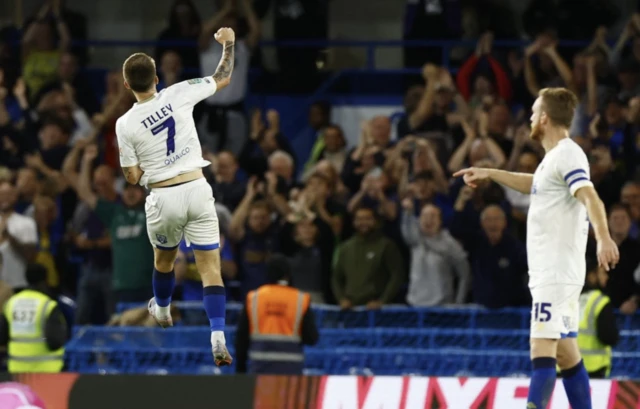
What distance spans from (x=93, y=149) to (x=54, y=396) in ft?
13.9

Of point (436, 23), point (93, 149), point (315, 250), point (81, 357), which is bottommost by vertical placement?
point (81, 357)

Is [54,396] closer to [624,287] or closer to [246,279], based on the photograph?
[246,279]

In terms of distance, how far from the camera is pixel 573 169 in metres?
8.61

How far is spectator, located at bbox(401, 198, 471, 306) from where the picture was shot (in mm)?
13391

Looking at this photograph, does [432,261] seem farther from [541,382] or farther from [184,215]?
[184,215]

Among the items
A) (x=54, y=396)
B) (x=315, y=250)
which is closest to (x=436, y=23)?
(x=315, y=250)

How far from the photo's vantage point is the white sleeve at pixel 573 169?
336 inches

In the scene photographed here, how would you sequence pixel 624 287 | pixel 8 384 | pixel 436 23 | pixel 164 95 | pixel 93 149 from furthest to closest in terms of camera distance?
1. pixel 436 23
2. pixel 93 149
3. pixel 624 287
4. pixel 8 384
5. pixel 164 95

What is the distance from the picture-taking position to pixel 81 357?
43.6 feet

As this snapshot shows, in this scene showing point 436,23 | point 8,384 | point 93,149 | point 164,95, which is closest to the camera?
point 164,95

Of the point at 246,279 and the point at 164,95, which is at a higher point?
the point at 164,95

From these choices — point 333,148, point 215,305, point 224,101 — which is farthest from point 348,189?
point 215,305

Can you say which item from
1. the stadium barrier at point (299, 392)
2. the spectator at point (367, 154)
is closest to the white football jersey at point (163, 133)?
the stadium barrier at point (299, 392)

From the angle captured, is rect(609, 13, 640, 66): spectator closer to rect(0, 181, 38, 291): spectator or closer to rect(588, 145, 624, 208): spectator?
rect(588, 145, 624, 208): spectator
